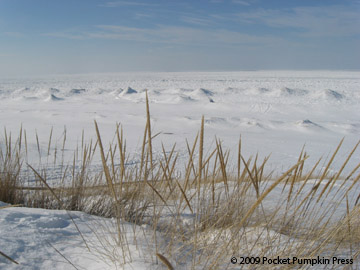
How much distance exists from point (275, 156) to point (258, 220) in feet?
16.8

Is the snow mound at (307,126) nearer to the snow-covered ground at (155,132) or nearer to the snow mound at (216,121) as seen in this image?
the snow-covered ground at (155,132)

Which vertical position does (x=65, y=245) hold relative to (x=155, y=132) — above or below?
above

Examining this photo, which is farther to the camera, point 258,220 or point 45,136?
point 45,136

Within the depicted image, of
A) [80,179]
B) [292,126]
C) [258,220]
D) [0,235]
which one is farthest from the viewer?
[292,126]

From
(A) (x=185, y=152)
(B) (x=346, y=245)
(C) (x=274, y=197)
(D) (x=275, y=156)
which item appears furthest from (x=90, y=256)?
(D) (x=275, y=156)

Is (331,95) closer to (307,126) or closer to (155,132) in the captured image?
(307,126)

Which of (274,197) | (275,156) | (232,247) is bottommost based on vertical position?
(275,156)

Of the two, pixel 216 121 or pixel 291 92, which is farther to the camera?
pixel 291 92

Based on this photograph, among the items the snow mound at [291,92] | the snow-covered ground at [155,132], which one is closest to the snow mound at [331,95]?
the snow-covered ground at [155,132]

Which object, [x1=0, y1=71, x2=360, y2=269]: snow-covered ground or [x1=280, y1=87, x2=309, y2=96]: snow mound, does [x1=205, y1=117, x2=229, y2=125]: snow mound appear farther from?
[x1=280, y1=87, x2=309, y2=96]: snow mound

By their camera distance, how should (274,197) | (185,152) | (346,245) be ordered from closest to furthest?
(346,245)
(274,197)
(185,152)

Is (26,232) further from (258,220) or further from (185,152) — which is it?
(185,152)

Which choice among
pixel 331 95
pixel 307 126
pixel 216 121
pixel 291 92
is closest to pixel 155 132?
pixel 216 121

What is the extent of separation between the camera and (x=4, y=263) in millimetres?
869
